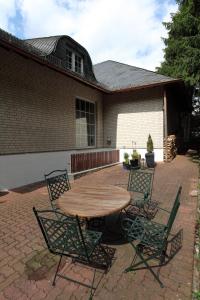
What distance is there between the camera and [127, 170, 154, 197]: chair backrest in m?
4.45

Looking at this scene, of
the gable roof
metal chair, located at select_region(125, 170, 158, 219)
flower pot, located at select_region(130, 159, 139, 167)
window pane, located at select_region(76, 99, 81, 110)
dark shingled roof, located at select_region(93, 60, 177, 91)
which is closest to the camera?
metal chair, located at select_region(125, 170, 158, 219)

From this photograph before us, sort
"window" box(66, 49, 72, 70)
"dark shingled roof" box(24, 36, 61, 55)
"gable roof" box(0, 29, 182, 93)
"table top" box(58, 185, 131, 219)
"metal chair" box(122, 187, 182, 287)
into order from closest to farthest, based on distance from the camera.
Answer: "metal chair" box(122, 187, 182, 287), "table top" box(58, 185, 131, 219), "gable roof" box(0, 29, 182, 93), "dark shingled roof" box(24, 36, 61, 55), "window" box(66, 49, 72, 70)

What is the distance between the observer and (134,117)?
39.2ft

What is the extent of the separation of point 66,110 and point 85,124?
201 cm

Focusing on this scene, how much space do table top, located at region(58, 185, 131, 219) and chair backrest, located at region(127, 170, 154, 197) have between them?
Result: 2.43 ft

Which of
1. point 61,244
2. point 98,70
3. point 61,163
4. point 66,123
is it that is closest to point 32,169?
point 61,163

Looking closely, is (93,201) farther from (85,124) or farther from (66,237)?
(85,124)

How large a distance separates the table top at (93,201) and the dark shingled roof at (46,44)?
7.04 metres

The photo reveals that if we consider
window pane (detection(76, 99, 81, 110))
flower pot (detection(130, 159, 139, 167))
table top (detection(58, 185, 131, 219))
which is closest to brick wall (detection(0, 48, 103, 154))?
window pane (detection(76, 99, 81, 110))

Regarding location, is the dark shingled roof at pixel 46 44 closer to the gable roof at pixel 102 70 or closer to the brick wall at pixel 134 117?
the gable roof at pixel 102 70

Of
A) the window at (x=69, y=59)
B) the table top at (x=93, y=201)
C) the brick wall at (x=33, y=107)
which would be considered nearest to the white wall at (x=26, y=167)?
the brick wall at (x=33, y=107)

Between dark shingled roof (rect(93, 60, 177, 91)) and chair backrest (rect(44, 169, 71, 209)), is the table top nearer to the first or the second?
chair backrest (rect(44, 169, 71, 209))

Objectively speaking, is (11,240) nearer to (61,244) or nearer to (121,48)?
(61,244)

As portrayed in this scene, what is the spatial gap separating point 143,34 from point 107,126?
9.27m
